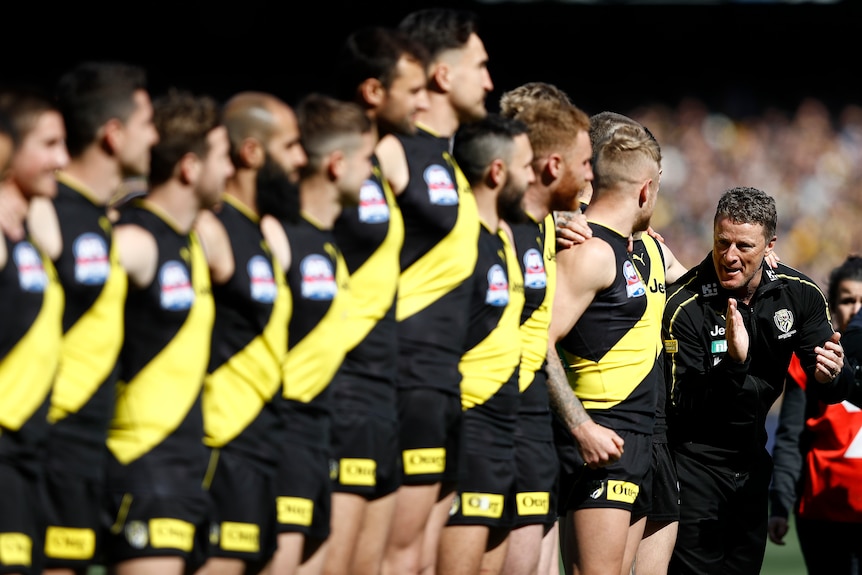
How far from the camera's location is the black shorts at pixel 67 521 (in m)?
4.51

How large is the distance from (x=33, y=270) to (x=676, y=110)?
15323 millimetres

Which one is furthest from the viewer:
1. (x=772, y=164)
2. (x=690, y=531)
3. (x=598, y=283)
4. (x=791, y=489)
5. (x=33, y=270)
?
(x=772, y=164)

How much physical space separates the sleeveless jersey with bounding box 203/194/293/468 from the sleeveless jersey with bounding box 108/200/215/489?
0.18 m

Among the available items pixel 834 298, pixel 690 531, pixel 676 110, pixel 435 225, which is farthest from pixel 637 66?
pixel 435 225

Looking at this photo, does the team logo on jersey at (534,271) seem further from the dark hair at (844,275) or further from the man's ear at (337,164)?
the dark hair at (844,275)

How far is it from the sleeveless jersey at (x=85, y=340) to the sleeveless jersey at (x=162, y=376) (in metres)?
0.11

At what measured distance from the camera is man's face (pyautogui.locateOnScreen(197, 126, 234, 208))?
Result: 4883 millimetres

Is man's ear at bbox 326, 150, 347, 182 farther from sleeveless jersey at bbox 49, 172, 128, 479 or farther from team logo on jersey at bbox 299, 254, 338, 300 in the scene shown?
sleeveless jersey at bbox 49, 172, 128, 479

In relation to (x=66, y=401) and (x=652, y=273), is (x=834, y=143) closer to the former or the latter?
(x=652, y=273)

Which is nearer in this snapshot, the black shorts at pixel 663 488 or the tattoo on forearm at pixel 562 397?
the tattoo on forearm at pixel 562 397

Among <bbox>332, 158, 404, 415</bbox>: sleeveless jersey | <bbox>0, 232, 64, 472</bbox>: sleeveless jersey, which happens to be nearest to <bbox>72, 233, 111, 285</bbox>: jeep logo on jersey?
<bbox>0, 232, 64, 472</bbox>: sleeveless jersey

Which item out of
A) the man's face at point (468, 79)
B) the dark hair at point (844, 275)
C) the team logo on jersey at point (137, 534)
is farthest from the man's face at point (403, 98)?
the dark hair at point (844, 275)

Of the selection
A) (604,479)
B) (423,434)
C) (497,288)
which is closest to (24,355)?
(423,434)

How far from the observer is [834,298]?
9.49m
